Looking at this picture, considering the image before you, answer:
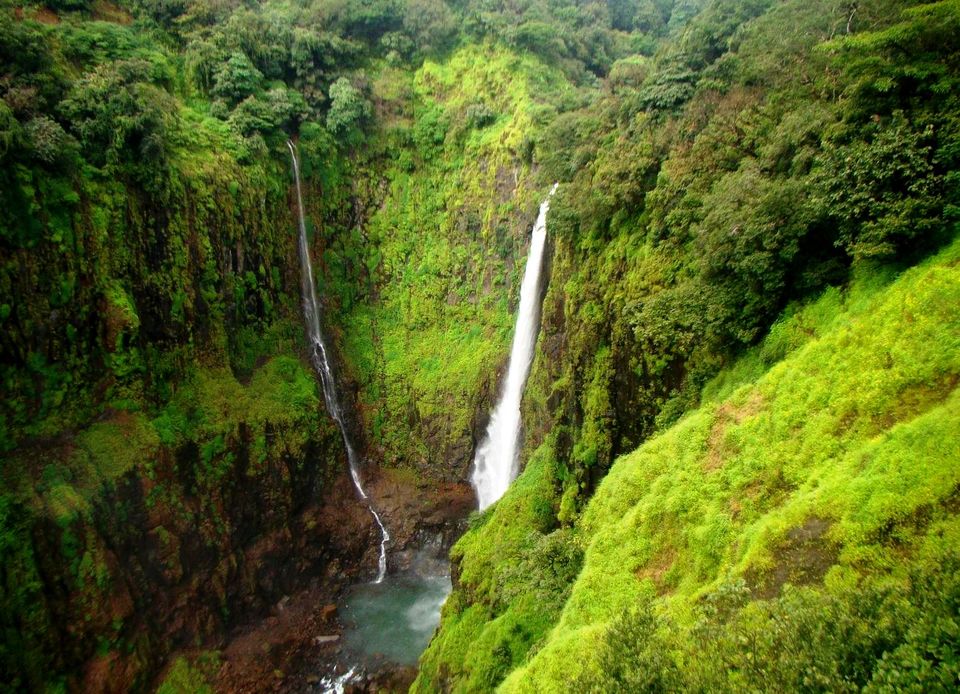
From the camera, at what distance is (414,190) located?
28.2 meters

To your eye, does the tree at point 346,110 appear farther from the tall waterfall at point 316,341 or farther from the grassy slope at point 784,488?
the grassy slope at point 784,488

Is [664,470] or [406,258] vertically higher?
[406,258]

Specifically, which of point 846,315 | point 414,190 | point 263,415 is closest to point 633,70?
point 414,190

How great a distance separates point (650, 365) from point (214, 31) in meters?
25.3

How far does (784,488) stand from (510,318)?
60.5ft

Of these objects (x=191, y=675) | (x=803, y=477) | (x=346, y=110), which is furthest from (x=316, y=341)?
(x=803, y=477)

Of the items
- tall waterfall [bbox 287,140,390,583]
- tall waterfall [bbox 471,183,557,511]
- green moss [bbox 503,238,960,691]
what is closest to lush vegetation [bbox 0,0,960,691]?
green moss [bbox 503,238,960,691]

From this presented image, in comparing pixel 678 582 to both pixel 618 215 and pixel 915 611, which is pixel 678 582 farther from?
pixel 618 215

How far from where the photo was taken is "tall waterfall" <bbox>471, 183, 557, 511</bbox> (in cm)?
2028

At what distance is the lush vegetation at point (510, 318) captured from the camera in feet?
19.3

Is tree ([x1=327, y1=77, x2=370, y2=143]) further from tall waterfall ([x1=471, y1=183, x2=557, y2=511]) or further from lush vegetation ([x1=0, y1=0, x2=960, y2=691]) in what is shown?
tall waterfall ([x1=471, y1=183, x2=557, y2=511])

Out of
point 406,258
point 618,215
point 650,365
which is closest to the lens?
point 650,365

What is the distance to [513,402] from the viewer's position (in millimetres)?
21484

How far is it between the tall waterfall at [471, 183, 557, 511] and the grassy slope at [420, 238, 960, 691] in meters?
10.0
